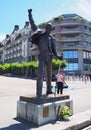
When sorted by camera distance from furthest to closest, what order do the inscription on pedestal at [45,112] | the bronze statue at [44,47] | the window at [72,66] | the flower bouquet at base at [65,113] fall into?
1. the window at [72,66]
2. the bronze statue at [44,47]
3. the flower bouquet at base at [65,113]
4. the inscription on pedestal at [45,112]

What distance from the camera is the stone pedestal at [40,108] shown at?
21.9 ft

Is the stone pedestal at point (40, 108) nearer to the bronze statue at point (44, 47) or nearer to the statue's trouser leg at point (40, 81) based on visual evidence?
the statue's trouser leg at point (40, 81)

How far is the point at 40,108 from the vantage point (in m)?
6.63

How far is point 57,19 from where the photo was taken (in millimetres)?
66750

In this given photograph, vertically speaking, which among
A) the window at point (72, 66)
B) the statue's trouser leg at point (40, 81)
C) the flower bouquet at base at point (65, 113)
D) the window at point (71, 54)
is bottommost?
the flower bouquet at base at point (65, 113)

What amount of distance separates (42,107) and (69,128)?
91cm

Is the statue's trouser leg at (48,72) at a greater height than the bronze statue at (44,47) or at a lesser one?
lesser

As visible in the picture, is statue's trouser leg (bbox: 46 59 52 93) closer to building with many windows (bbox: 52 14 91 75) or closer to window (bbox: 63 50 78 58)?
building with many windows (bbox: 52 14 91 75)

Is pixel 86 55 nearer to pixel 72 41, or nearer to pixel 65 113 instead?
pixel 72 41

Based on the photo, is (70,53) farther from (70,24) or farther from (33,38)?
(33,38)

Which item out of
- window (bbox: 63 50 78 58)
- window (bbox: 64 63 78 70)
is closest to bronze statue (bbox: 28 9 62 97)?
window (bbox: 64 63 78 70)

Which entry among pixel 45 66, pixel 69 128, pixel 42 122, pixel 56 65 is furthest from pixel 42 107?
pixel 56 65

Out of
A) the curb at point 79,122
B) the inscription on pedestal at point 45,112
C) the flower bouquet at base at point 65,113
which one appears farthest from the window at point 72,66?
the inscription on pedestal at point 45,112

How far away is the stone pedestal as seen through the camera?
6.66 meters
